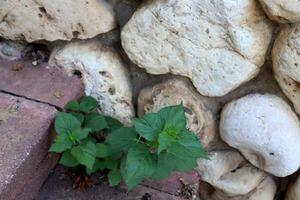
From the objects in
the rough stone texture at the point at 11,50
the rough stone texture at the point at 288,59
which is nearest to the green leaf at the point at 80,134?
the rough stone texture at the point at 11,50

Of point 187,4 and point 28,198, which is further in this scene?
point 28,198

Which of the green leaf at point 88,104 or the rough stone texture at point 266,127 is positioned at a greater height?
the rough stone texture at point 266,127

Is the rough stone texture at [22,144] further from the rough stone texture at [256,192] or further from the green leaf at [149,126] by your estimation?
the rough stone texture at [256,192]

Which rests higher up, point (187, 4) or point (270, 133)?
point (187, 4)

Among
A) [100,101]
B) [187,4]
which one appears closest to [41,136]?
[100,101]

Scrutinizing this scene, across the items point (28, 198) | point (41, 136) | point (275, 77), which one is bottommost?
point (28, 198)

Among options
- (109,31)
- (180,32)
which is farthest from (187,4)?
(109,31)

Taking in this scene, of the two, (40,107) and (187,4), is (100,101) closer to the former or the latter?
(40,107)
